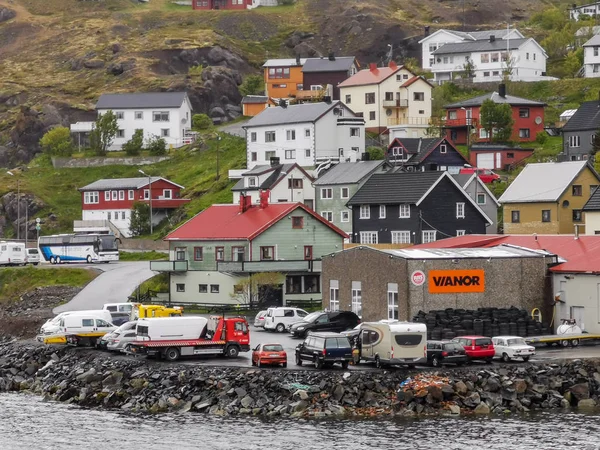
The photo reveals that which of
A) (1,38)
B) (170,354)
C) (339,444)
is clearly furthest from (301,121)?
(1,38)

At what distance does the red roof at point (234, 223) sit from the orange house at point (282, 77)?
64467mm

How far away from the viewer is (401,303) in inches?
2389

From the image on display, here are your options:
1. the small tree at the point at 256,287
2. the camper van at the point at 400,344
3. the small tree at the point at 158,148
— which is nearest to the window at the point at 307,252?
the small tree at the point at 256,287

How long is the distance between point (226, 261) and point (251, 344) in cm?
2050

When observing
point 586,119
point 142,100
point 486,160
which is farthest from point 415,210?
point 142,100

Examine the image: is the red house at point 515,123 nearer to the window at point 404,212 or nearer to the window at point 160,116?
the window at point 160,116

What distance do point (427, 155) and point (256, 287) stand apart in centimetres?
2926

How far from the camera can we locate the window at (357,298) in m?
64.7

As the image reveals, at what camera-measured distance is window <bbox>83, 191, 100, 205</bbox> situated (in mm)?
120625

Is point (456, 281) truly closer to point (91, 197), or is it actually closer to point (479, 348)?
point (479, 348)

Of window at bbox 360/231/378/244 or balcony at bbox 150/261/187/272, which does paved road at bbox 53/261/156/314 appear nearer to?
balcony at bbox 150/261/187/272

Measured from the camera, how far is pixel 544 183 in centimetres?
9169

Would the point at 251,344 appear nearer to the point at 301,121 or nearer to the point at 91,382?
the point at 91,382

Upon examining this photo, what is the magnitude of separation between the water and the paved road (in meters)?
29.9
